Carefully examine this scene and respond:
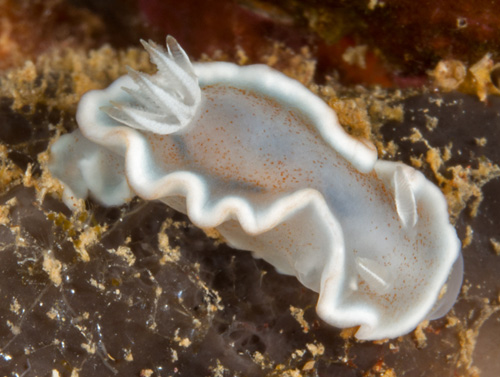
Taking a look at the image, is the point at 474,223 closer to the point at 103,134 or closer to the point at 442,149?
the point at 442,149

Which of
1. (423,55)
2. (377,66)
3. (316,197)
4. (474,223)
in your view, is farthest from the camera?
(377,66)

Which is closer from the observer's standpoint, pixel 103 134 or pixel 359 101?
pixel 103 134

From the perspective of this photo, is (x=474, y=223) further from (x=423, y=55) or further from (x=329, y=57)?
(x=329, y=57)

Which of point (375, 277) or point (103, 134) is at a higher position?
point (103, 134)

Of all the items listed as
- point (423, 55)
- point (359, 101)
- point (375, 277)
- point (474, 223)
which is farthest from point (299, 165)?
point (423, 55)

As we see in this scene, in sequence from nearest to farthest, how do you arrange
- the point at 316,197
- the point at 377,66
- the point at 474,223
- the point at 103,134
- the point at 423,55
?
the point at 316,197
the point at 103,134
the point at 474,223
the point at 423,55
the point at 377,66

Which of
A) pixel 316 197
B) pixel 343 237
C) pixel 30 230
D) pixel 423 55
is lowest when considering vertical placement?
pixel 30 230
